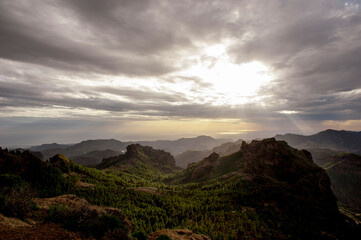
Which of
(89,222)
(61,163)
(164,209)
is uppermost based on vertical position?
(89,222)

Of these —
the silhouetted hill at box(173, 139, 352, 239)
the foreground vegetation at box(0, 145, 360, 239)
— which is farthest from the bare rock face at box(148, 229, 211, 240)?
the silhouetted hill at box(173, 139, 352, 239)

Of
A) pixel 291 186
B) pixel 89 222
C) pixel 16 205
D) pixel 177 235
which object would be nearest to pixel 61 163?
pixel 16 205

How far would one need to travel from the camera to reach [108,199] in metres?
37.4

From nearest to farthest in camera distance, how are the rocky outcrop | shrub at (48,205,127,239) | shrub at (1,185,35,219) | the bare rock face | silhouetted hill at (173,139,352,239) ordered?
shrub at (48,205,127,239) → shrub at (1,185,35,219) → the bare rock face → the rocky outcrop → silhouetted hill at (173,139,352,239)

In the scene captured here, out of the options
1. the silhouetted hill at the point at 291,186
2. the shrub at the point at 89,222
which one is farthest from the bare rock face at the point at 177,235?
the silhouetted hill at the point at 291,186

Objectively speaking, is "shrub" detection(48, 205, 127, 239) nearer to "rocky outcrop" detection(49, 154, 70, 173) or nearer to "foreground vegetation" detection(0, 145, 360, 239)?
"foreground vegetation" detection(0, 145, 360, 239)

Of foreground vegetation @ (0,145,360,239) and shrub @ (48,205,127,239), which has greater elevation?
shrub @ (48,205,127,239)

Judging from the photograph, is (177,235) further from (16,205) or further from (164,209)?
(164,209)

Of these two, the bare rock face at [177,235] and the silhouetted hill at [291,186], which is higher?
the bare rock face at [177,235]

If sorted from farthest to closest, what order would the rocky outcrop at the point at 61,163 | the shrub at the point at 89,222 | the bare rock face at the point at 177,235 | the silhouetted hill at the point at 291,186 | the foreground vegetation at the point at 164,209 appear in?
the silhouetted hill at the point at 291,186 → the rocky outcrop at the point at 61,163 → the bare rock face at the point at 177,235 → the foreground vegetation at the point at 164,209 → the shrub at the point at 89,222

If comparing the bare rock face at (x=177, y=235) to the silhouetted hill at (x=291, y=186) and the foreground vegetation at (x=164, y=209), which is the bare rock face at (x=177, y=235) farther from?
the silhouetted hill at (x=291, y=186)

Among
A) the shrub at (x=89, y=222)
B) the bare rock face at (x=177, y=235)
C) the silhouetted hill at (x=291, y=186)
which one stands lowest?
the silhouetted hill at (x=291, y=186)

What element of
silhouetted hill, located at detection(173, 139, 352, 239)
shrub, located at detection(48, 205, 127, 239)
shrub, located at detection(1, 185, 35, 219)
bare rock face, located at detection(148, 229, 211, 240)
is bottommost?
silhouetted hill, located at detection(173, 139, 352, 239)

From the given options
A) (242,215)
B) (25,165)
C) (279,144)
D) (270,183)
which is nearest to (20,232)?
(25,165)
